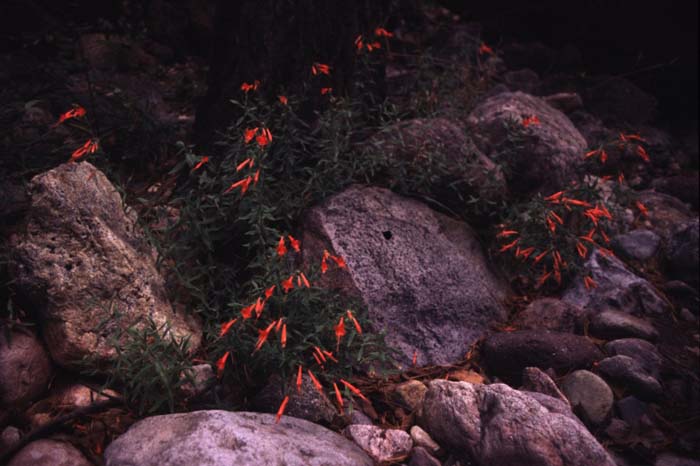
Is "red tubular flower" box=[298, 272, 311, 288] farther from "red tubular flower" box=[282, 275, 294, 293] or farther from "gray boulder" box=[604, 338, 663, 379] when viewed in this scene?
"gray boulder" box=[604, 338, 663, 379]

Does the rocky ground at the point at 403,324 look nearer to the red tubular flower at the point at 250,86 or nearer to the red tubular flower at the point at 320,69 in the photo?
the red tubular flower at the point at 320,69

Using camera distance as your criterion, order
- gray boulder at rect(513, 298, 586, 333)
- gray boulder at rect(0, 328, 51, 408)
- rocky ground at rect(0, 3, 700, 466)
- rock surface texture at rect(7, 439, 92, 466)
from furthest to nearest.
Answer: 1. gray boulder at rect(513, 298, 586, 333)
2. gray boulder at rect(0, 328, 51, 408)
3. rocky ground at rect(0, 3, 700, 466)
4. rock surface texture at rect(7, 439, 92, 466)

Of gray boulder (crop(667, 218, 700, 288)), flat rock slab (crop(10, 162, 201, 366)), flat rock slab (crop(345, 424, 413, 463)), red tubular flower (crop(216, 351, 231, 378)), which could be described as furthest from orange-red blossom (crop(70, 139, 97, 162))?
gray boulder (crop(667, 218, 700, 288))

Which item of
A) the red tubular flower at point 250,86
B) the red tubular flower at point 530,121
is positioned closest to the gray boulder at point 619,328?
the red tubular flower at point 530,121

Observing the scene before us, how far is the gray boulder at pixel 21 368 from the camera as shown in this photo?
237 cm

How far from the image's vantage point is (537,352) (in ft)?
9.57

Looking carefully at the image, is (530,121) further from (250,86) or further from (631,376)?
(250,86)

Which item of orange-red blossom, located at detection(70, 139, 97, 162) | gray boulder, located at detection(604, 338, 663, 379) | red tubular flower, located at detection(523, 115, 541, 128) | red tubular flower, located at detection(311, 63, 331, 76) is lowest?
gray boulder, located at detection(604, 338, 663, 379)

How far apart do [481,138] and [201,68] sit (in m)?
2.58

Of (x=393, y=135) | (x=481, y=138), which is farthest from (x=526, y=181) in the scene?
(x=393, y=135)

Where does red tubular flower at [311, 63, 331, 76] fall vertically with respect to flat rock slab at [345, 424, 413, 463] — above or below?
above

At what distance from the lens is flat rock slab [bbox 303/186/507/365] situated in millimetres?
3064

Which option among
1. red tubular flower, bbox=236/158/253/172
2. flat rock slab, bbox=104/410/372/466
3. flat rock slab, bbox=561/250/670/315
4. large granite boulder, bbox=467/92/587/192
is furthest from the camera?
large granite boulder, bbox=467/92/587/192

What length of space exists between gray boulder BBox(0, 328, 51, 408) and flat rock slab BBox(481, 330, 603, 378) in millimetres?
2144
